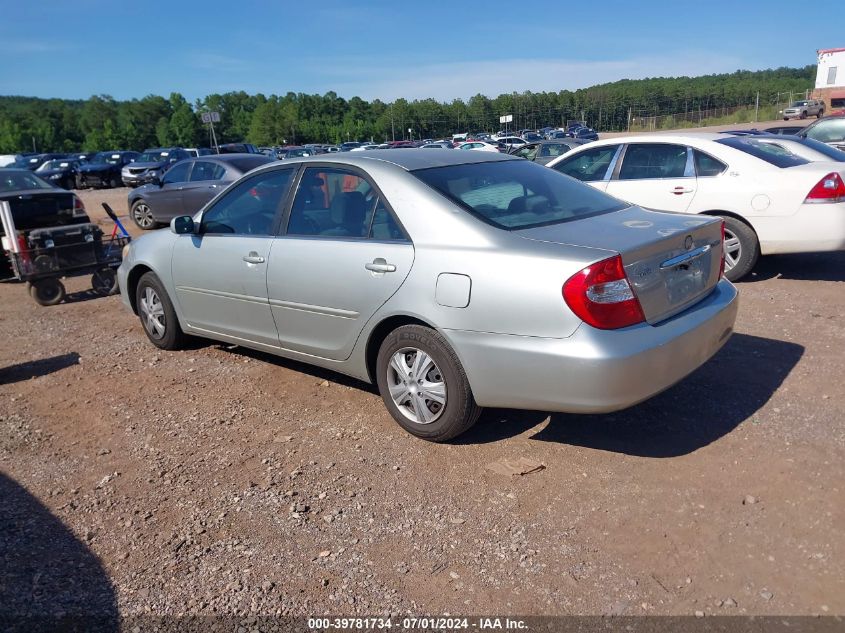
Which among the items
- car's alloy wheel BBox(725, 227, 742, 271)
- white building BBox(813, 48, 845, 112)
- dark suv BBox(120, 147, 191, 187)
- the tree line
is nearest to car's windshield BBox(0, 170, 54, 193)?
car's alloy wheel BBox(725, 227, 742, 271)

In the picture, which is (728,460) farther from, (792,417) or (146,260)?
(146,260)

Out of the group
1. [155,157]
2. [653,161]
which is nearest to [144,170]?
[155,157]

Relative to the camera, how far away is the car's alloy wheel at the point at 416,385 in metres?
3.73

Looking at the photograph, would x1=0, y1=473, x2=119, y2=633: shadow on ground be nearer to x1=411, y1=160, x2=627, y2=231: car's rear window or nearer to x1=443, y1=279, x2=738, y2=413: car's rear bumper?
x1=443, y1=279, x2=738, y2=413: car's rear bumper

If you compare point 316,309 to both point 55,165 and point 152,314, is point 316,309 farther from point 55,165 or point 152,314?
point 55,165

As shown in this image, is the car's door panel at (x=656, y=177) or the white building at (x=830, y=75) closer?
the car's door panel at (x=656, y=177)

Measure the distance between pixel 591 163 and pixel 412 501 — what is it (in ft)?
19.8

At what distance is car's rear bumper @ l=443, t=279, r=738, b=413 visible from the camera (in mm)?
3150

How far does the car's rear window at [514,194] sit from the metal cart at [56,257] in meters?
5.73

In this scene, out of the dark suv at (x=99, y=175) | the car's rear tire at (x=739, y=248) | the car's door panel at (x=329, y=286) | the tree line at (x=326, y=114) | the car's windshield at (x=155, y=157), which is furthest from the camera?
the tree line at (x=326, y=114)

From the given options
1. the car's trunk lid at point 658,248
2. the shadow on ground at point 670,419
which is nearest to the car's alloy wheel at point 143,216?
the shadow on ground at point 670,419

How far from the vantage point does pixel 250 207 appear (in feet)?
15.9

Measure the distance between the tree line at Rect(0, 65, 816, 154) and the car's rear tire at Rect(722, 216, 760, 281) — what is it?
76.9 m

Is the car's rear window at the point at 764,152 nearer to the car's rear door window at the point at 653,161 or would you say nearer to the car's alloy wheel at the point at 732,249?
the car's rear door window at the point at 653,161
